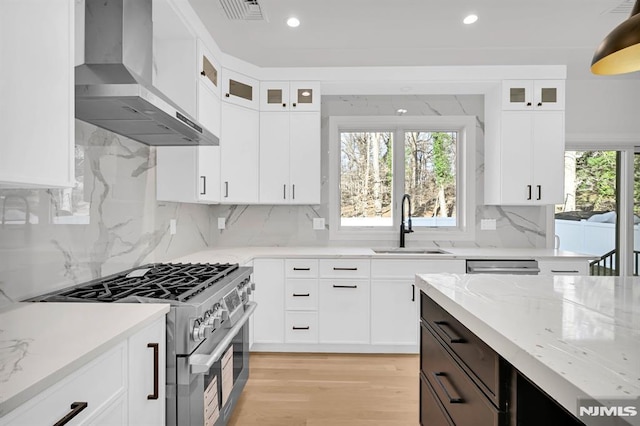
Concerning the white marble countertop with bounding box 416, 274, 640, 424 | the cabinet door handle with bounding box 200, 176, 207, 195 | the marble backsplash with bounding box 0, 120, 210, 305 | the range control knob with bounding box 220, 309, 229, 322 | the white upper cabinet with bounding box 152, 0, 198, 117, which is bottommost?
the range control knob with bounding box 220, 309, 229, 322

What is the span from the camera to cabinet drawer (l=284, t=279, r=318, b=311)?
323cm

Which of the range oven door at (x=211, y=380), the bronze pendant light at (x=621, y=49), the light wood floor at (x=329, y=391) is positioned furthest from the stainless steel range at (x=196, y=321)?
the bronze pendant light at (x=621, y=49)

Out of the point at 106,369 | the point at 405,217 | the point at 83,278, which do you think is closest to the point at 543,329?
the point at 106,369

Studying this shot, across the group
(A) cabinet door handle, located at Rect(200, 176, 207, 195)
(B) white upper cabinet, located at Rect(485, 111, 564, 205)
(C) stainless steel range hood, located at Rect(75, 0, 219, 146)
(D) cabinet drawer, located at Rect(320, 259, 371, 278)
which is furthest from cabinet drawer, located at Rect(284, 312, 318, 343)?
(B) white upper cabinet, located at Rect(485, 111, 564, 205)

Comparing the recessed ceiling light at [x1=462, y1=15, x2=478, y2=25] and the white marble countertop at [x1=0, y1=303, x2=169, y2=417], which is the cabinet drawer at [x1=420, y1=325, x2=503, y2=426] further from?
the recessed ceiling light at [x1=462, y1=15, x2=478, y2=25]

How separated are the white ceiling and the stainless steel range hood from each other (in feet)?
2.35

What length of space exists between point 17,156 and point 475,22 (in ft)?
9.38

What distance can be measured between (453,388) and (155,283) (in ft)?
4.91

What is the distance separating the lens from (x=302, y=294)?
323 centimetres

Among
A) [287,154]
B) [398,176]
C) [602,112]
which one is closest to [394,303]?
[398,176]

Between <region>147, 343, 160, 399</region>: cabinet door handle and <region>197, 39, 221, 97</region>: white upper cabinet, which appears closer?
<region>147, 343, 160, 399</region>: cabinet door handle

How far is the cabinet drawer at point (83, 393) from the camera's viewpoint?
823 mm

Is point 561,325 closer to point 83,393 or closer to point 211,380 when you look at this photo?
point 83,393

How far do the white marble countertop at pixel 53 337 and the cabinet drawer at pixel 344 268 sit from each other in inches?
73.9
